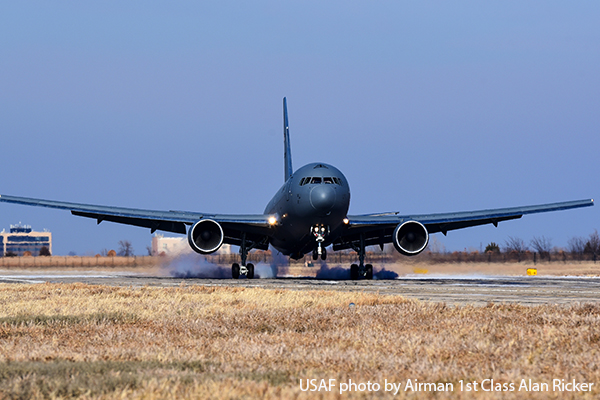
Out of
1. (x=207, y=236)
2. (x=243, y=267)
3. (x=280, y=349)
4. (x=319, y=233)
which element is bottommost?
(x=280, y=349)

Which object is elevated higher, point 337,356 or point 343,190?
point 343,190

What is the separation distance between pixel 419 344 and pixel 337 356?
1.33 m

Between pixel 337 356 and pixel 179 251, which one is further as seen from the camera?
pixel 179 251

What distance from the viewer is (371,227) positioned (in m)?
36.1

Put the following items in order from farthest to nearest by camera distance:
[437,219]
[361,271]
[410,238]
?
[361,271]
[437,219]
[410,238]

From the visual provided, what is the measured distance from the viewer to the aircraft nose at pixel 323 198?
31438mm

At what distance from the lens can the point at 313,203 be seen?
104 ft

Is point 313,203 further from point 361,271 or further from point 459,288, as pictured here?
point 459,288

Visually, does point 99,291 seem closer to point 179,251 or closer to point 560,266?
point 179,251

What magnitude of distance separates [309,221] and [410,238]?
5040 mm

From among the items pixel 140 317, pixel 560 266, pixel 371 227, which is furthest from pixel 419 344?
pixel 560 266

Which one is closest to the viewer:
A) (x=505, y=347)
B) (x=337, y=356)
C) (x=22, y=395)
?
(x=22, y=395)

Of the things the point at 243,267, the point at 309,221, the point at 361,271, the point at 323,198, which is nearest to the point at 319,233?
the point at 309,221

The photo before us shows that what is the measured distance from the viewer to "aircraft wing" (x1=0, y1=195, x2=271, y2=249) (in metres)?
34.9
